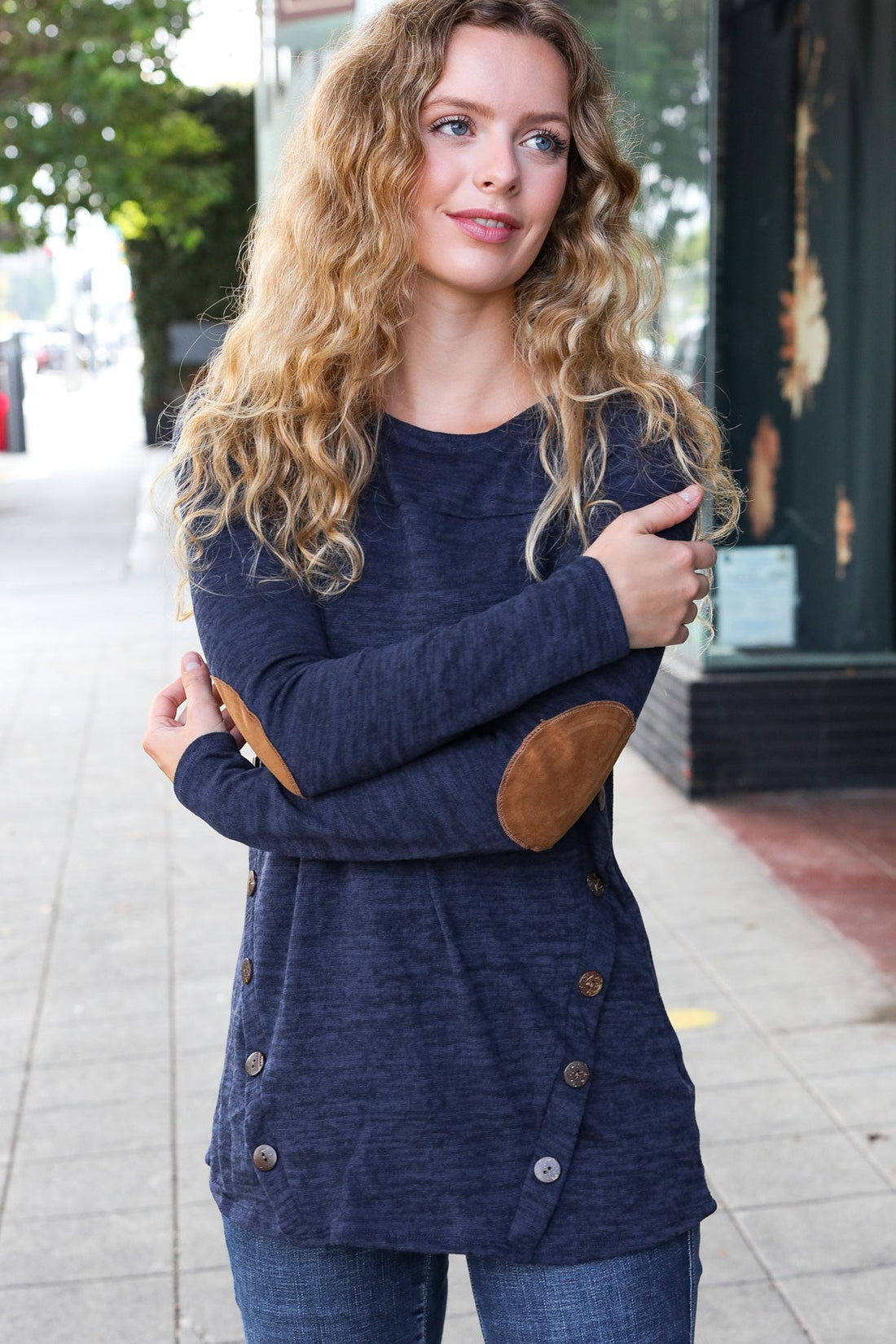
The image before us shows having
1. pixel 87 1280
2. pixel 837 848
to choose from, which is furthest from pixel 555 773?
pixel 837 848

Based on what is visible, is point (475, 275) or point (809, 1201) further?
point (809, 1201)

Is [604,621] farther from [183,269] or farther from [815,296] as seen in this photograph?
[183,269]

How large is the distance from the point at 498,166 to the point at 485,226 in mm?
61

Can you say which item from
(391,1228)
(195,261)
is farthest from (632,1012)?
(195,261)

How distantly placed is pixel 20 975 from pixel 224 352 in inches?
127

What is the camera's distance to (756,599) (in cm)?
597

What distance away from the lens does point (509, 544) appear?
5.42 feet

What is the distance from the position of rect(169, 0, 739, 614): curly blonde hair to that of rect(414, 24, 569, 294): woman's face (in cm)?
2

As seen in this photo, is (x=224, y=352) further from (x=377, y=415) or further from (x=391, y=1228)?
(x=391, y=1228)

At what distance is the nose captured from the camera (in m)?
1.63

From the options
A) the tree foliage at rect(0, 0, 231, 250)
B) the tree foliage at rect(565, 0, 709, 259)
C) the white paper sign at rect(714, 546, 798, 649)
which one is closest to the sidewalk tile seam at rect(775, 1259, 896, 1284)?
the white paper sign at rect(714, 546, 798, 649)

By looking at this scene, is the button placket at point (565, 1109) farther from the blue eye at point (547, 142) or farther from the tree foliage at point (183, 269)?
the tree foliage at point (183, 269)

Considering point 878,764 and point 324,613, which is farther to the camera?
point 878,764

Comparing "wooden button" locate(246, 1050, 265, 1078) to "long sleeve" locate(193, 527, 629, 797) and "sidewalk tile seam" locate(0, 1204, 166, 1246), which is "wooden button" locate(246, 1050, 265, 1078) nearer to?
"long sleeve" locate(193, 527, 629, 797)
